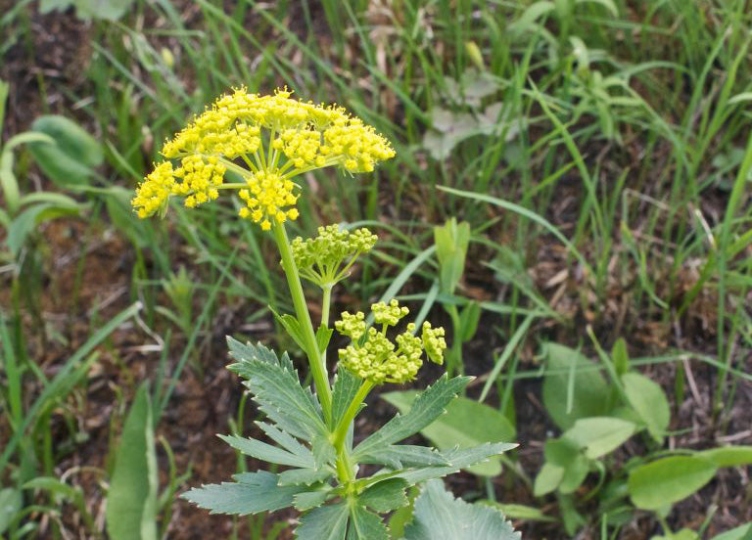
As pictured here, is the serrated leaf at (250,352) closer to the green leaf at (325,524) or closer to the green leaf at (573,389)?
the green leaf at (325,524)

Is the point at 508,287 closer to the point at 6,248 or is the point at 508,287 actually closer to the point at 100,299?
the point at 100,299

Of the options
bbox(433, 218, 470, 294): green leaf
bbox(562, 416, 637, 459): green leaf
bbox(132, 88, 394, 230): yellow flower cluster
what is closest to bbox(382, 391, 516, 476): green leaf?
bbox(562, 416, 637, 459): green leaf

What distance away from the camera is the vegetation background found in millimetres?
2527

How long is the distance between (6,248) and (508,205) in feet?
6.23

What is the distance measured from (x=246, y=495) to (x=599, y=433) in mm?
1045

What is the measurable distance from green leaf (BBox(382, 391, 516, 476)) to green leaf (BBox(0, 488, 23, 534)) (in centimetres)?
111

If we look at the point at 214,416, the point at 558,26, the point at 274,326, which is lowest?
the point at 214,416

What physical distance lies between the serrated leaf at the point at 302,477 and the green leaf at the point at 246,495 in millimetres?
29

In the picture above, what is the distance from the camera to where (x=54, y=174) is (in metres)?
3.16

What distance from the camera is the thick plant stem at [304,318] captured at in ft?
5.09

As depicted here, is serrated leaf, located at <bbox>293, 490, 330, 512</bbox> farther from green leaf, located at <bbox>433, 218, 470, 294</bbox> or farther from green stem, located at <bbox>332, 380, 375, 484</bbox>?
green leaf, located at <bbox>433, 218, 470, 294</bbox>

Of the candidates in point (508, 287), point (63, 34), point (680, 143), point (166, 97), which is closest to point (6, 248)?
point (166, 97)

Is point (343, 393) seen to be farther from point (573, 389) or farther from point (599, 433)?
point (573, 389)

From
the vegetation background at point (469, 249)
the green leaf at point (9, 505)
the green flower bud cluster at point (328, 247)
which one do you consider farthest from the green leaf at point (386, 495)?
the green leaf at point (9, 505)
